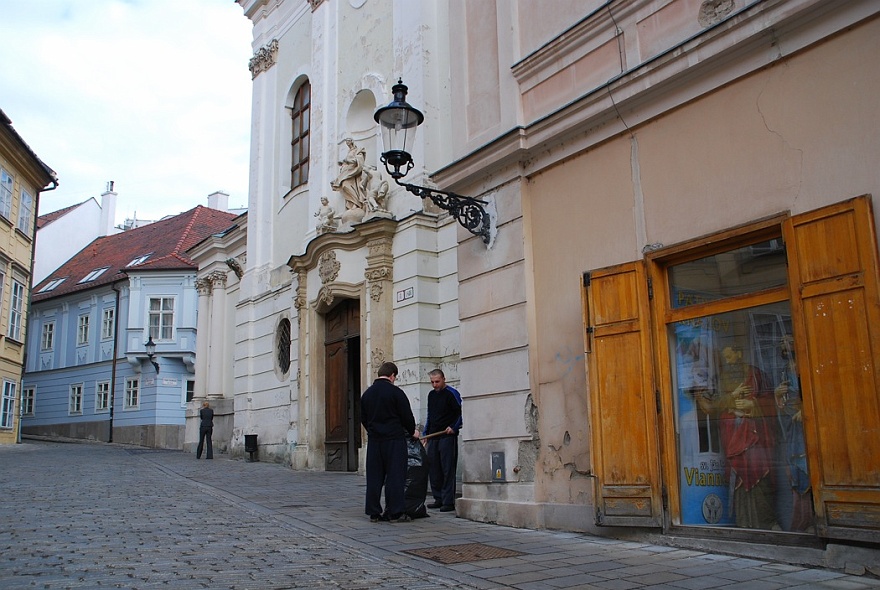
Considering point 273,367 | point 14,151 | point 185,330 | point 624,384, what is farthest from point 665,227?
point 185,330

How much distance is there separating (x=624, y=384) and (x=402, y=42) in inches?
387

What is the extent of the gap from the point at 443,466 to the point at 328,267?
6617 mm

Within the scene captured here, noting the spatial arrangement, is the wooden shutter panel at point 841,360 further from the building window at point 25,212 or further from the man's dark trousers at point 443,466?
the building window at point 25,212

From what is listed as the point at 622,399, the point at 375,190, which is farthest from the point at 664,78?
the point at 375,190

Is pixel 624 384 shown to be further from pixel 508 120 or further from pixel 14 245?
pixel 14 245

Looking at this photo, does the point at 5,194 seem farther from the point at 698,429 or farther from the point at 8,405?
the point at 698,429

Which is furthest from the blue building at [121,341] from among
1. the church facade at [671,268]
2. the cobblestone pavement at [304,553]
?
the church facade at [671,268]

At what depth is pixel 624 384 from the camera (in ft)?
21.0

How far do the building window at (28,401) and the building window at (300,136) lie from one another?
28.1m

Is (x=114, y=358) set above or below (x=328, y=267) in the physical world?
above

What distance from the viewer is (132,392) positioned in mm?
35219

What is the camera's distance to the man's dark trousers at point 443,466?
912 centimetres

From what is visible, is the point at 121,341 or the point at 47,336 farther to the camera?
the point at 47,336

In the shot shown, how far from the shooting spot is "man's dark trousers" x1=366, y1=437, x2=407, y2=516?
7902mm
